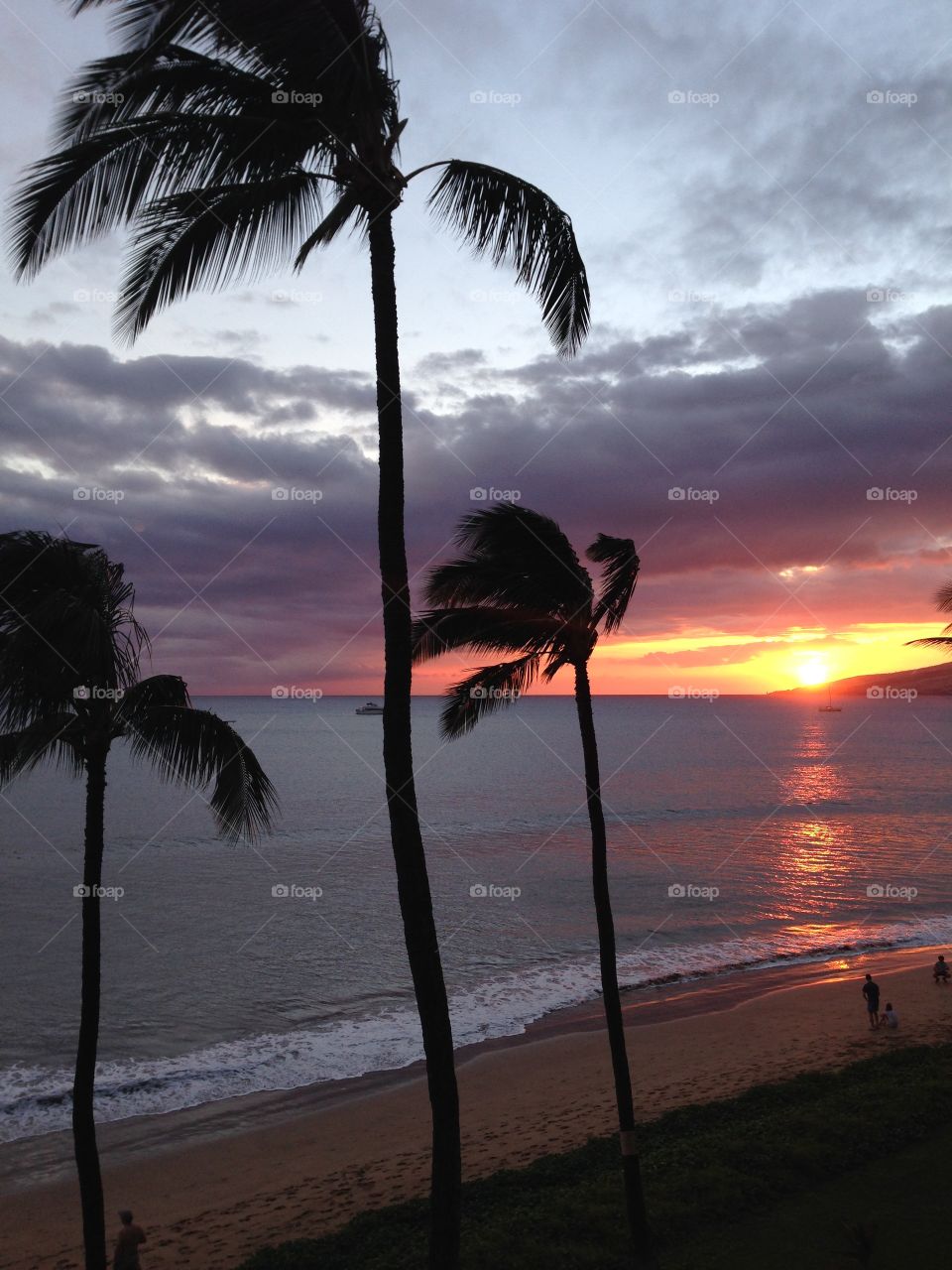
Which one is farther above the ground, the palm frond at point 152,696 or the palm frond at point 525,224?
the palm frond at point 525,224

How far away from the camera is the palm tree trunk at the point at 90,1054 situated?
917 centimetres

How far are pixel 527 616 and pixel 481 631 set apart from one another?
2.09ft

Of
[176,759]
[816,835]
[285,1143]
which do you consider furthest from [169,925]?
[816,835]

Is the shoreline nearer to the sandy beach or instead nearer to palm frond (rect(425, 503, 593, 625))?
the sandy beach

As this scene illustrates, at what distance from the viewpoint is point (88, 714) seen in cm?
951

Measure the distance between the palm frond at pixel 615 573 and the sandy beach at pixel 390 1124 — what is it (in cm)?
1110

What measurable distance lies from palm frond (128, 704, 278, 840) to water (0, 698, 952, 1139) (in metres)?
2.11

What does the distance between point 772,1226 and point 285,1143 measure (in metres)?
12.2

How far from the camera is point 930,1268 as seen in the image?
361 inches

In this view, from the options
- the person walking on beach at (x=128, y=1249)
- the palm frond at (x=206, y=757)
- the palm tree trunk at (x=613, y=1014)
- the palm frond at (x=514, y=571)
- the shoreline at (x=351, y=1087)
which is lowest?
the shoreline at (x=351, y=1087)

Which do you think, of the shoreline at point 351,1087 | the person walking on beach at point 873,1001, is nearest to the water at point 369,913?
the shoreline at point 351,1087

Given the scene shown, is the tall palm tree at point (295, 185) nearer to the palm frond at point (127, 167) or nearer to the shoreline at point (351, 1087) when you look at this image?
the palm frond at point (127, 167)

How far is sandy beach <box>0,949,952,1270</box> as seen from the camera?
15484 mm

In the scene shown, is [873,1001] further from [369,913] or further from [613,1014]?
[369,913]
